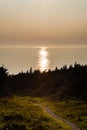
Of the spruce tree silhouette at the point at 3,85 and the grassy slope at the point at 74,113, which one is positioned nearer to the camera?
the grassy slope at the point at 74,113

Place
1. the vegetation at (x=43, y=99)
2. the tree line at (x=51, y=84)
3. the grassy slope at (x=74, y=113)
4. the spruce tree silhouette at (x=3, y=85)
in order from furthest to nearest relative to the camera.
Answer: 1. the spruce tree silhouette at (x=3, y=85)
2. the tree line at (x=51, y=84)
3. the grassy slope at (x=74, y=113)
4. the vegetation at (x=43, y=99)

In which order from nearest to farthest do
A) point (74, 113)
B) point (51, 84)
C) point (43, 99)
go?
point (74, 113), point (43, 99), point (51, 84)

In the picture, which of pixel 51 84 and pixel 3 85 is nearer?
pixel 3 85

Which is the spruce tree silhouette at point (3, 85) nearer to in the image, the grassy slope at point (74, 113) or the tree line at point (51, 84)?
the tree line at point (51, 84)

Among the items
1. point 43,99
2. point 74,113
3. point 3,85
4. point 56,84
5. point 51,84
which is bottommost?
point 74,113

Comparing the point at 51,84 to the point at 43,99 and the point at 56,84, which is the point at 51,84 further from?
the point at 43,99

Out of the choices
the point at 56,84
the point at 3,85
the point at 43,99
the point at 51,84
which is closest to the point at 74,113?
the point at 43,99

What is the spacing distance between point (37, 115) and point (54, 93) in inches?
2627

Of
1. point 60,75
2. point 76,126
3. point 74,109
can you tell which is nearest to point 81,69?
point 60,75

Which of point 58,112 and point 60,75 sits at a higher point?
point 60,75

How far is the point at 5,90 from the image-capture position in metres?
154

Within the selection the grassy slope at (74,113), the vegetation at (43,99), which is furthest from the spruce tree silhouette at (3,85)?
the grassy slope at (74,113)

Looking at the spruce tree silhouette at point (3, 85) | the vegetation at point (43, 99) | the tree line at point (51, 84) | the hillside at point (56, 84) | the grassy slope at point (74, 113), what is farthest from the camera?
the spruce tree silhouette at point (3, 85)

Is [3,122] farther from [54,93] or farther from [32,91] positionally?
[32,91]
